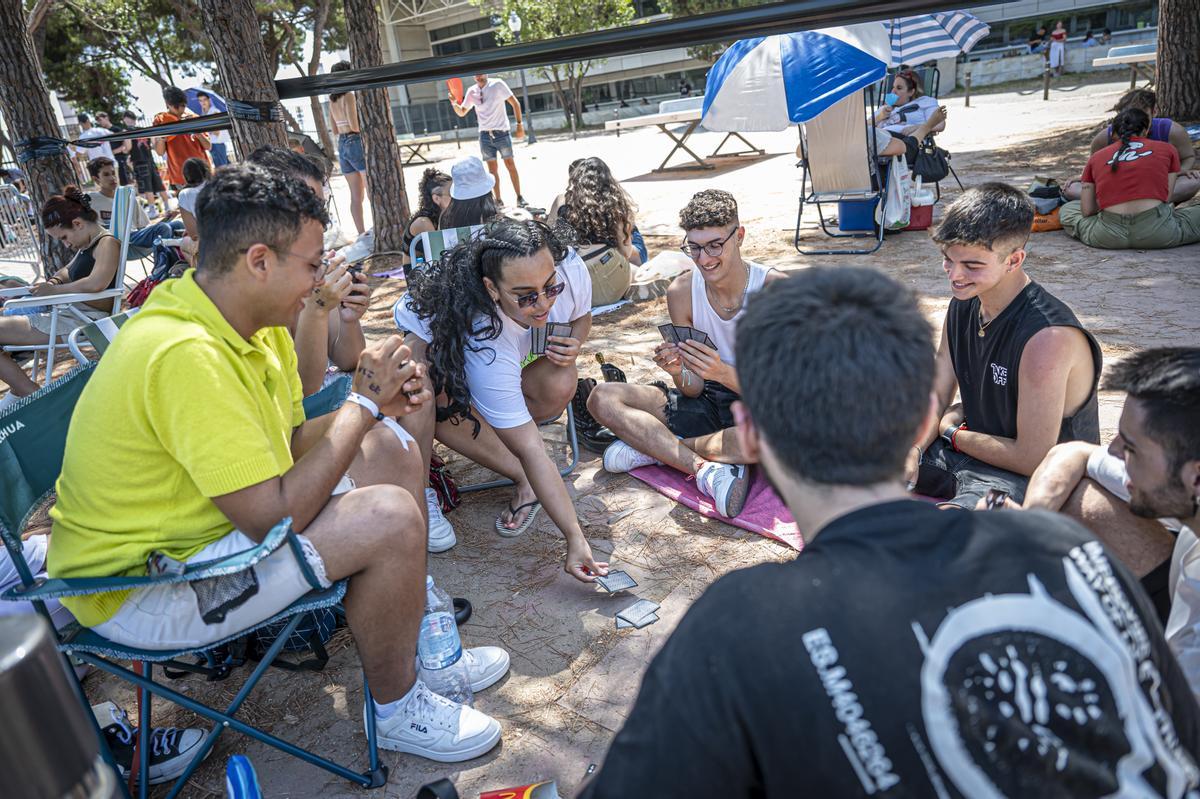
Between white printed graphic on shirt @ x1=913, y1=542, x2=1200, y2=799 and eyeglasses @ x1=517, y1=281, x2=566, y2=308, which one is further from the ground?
eyeglasses @ x1=517, y1=281, x2=566, y2=308

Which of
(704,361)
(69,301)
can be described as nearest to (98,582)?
(704,361)

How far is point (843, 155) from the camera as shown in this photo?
7.22 m

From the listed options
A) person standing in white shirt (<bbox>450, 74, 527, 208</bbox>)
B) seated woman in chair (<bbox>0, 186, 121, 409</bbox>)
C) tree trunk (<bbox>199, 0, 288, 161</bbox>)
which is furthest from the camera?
person standing in white shirt (<bbox>450, 74, 527, 208</bbox>)

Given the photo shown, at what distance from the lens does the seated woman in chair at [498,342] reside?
301 cm

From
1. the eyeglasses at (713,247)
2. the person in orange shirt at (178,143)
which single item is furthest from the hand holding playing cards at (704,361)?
the person in orange shirt at (178,143)

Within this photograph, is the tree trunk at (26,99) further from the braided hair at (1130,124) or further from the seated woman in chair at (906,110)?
the braided hair at (1130,124)

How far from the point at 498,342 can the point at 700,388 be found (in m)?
1.07

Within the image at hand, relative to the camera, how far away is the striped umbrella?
962cm

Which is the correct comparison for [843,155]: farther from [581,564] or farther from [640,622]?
[640,622]

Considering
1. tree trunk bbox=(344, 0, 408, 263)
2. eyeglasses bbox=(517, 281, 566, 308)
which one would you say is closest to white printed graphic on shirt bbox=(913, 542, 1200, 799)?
eyeglasses bbox=(517, 281, 566, 308)

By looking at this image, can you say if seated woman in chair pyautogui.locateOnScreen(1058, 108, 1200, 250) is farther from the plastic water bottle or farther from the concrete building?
the concrete building

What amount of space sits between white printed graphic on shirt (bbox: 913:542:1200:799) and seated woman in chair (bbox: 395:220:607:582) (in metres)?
1.98

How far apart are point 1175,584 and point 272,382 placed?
2.31 meters

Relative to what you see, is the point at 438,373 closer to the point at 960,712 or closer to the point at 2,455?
the point at 2,455
